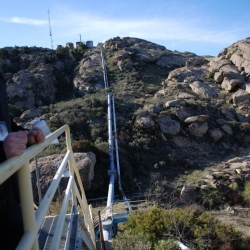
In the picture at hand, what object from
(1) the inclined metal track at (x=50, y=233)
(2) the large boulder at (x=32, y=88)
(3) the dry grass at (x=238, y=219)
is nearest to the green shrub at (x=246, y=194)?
(3) the dry grass at (x=238, y=219)

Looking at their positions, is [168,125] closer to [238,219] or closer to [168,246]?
[238,219]

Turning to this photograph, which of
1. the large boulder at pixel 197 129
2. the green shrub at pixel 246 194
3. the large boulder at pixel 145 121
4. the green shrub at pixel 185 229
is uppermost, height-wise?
the large boulder at pixel 145 121

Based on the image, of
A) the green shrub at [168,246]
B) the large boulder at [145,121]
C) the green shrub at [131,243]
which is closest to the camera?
the green shrub at [131,243]

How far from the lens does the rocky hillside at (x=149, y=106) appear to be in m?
16.9

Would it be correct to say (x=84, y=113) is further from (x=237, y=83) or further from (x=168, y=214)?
(x=168, y=214)

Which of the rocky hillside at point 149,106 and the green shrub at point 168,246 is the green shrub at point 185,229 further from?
the rocky hillside at point 149,106

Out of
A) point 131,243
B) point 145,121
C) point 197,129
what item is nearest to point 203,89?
point 197,129

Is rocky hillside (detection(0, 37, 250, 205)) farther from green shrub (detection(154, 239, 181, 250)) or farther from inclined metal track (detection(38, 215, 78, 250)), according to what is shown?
inclined metal track (detection(38, 215, 78, 250))

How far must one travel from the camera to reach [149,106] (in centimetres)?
2141

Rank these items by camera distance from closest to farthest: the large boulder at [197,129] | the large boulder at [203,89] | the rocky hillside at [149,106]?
the rocky hillside at [149,106] < the large boulder at [197,129] < the large boulder at [203,89]

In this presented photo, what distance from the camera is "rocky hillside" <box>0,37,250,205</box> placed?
1685 centimetres

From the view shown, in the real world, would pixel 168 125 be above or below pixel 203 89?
below

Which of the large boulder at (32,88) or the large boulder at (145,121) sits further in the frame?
the large boulder at (32,88)

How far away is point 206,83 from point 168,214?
20.7 meters
